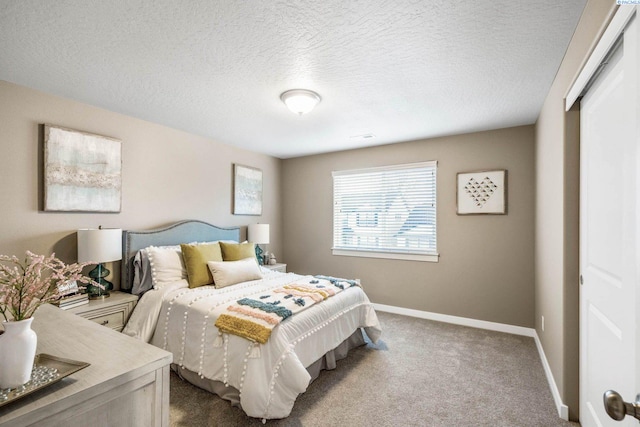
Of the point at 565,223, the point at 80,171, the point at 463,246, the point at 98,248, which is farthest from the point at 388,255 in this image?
the point at 80,171

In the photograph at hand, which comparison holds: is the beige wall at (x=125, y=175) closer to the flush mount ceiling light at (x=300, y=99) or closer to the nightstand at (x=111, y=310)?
the nightstand at (x=111, y=310)

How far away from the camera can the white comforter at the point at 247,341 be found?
200cm

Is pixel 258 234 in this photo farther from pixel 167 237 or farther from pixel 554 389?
pixel 554 389

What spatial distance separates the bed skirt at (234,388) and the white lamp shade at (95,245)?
115 centimetres

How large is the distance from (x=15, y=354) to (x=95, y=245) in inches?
80.4

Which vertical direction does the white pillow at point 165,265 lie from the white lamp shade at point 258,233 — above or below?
below

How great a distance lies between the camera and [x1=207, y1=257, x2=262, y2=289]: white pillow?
10.2ft

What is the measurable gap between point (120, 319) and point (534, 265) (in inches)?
173

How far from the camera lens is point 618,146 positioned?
1403 mm

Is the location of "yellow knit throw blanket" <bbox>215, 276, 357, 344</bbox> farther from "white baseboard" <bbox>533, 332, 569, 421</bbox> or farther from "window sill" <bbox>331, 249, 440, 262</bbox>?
"white baseboard" <bbox>533, 332, 569, 421</bbox>

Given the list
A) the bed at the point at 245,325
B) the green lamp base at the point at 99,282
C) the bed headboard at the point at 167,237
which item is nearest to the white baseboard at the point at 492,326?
the bed at the point at 245,325

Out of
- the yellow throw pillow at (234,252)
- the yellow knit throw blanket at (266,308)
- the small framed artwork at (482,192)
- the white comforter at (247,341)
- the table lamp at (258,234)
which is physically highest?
the small framed artwork at (482,192)

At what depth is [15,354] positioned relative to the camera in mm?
936

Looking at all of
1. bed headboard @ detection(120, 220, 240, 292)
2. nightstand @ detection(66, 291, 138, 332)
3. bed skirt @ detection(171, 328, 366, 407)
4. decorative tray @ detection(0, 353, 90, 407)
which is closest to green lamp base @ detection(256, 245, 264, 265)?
bed headboard @ detection(120, 220, 240, 292)
